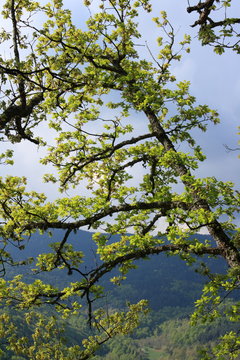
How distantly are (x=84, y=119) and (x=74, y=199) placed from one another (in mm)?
5075

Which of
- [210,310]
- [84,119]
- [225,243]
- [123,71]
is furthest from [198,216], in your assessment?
[123,71]

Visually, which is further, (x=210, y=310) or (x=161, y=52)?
(x=161, y=52)

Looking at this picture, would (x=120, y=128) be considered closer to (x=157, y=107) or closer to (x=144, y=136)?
(x=144, y=136)

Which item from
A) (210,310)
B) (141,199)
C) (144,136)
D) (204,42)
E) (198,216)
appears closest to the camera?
(204,42)

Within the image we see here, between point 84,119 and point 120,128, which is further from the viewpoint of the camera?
point 84,119

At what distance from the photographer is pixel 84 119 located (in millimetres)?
17672

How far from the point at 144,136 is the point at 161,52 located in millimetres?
5864

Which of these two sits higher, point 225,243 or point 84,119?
point 84,119

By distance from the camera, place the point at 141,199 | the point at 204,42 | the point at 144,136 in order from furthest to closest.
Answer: the point at 144,136
the point at 141,199
the point at 204,42

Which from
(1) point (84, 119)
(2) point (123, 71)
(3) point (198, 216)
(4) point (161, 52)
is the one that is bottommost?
(3) point (198, 216)

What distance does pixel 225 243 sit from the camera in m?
13.2

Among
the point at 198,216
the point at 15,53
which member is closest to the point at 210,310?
the point at 198,216

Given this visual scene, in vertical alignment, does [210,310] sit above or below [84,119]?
below

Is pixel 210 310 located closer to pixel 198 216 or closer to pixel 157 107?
pixel 198 216
